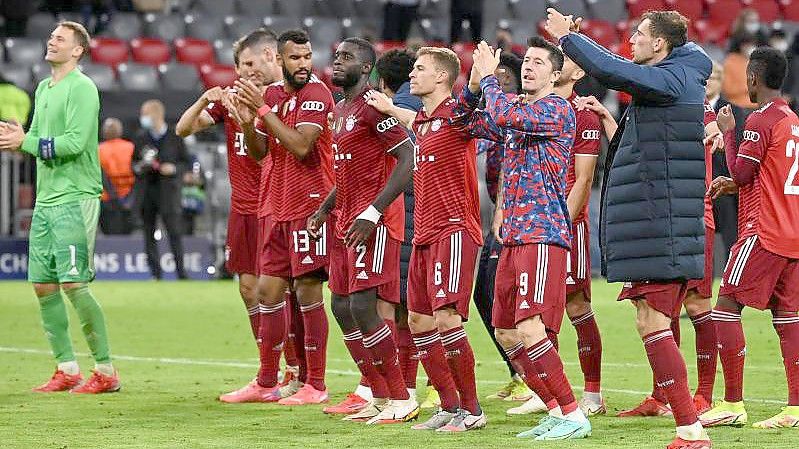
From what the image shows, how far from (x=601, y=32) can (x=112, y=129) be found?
29.8 feet

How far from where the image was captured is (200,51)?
23266 millimetres

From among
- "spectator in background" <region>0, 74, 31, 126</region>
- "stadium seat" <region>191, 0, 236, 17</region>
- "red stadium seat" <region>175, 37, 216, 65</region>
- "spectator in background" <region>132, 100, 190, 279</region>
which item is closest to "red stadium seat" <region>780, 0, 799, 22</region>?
"stadium seat" <region>191, 0, 236, 17</region>

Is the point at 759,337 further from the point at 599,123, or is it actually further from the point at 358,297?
the point at 358,297

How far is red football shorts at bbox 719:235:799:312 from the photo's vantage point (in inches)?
334

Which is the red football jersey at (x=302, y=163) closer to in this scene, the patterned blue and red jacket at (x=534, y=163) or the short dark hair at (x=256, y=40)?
the short dark hair at (x=256, y=40)

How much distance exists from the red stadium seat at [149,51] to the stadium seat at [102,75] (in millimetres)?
1234

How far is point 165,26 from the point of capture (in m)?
23.9

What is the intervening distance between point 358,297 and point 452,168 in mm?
989

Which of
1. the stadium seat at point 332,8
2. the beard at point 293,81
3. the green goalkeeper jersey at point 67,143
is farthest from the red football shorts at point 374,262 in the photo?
the stadium seat at point 332,8

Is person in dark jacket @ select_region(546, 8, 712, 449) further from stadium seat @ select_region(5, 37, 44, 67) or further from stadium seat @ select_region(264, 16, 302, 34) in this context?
stadium seat @ select_region(264, 16, 302, 34)

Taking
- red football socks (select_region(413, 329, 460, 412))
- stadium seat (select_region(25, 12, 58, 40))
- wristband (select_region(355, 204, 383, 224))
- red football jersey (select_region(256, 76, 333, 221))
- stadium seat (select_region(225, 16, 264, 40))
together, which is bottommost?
red football socks (select_region(413, 329, 460, 412))

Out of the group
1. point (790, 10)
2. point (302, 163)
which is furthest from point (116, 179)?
point (790, 10)

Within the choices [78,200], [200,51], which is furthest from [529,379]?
[200,51]

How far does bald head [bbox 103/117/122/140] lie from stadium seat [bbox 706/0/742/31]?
1158 cm
